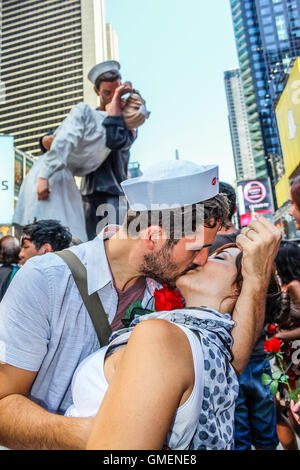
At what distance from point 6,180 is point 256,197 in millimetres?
33688

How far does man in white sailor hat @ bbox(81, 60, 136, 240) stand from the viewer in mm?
3598

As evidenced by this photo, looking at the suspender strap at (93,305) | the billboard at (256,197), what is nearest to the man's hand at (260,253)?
the suspender strap at (93,305)

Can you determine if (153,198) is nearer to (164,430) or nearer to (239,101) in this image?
(164,430)

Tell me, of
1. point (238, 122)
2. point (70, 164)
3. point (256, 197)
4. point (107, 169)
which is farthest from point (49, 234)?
point (238, 122)

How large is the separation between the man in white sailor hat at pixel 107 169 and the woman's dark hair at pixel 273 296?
5.88ft

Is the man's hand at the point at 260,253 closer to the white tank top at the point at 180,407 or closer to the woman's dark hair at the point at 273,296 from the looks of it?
the woman's dark hair at the point at 273,296

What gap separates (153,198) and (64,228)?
179 centimetres

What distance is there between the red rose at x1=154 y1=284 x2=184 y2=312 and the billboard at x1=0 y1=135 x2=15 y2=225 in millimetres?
3525

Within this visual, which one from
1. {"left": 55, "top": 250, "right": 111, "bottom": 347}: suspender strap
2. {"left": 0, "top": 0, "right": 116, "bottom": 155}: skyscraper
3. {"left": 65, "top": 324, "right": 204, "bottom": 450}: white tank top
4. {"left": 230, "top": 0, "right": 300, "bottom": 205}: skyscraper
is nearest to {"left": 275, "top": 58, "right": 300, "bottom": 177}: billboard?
{"left": 0, "top": 0, "right": 116, "bottom": 155}: skyscraper

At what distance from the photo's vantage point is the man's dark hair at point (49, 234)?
311cm

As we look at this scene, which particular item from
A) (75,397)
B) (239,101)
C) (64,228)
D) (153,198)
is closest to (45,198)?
(64,228)

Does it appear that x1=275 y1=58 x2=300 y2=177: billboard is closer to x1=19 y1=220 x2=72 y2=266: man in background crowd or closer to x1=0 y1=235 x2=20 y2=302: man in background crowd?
x1=0 y1=235 x2=20 y2=302: man in background crowd

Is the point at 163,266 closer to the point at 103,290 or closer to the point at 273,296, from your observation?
the point at 103,290

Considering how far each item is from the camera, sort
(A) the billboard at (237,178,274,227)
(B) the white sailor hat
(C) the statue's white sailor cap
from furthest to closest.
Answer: (A) the billboard at (237,178,274,227), (B) the white sailor hat, (C) the statue's white sailor cap
